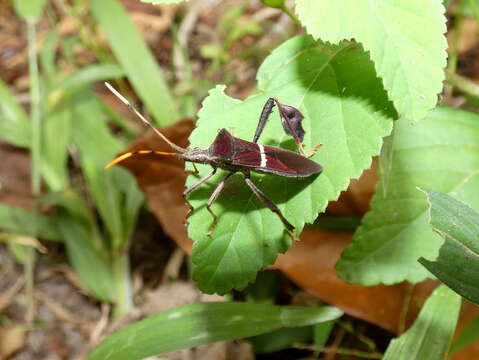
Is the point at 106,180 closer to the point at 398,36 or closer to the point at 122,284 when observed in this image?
the point at 122,284

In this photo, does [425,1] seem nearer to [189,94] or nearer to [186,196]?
[186,196]

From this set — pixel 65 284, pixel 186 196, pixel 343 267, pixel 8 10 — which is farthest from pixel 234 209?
pixel 8 10

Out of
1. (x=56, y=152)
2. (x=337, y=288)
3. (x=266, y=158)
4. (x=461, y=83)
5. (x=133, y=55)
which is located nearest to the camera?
(x=266, y=158)

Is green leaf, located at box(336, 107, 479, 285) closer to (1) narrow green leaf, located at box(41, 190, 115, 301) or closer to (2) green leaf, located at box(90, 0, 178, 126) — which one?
(1) narrow green leaf, located at box(41, 190, 115, 301)

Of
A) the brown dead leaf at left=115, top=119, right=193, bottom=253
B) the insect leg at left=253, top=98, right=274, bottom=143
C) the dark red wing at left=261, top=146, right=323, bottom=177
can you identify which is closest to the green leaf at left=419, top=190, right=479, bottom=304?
the dark red wing at left=261, top=146, right=323, bottom=177

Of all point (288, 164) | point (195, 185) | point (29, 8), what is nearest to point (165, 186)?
point (195, 185)

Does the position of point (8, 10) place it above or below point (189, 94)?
above
